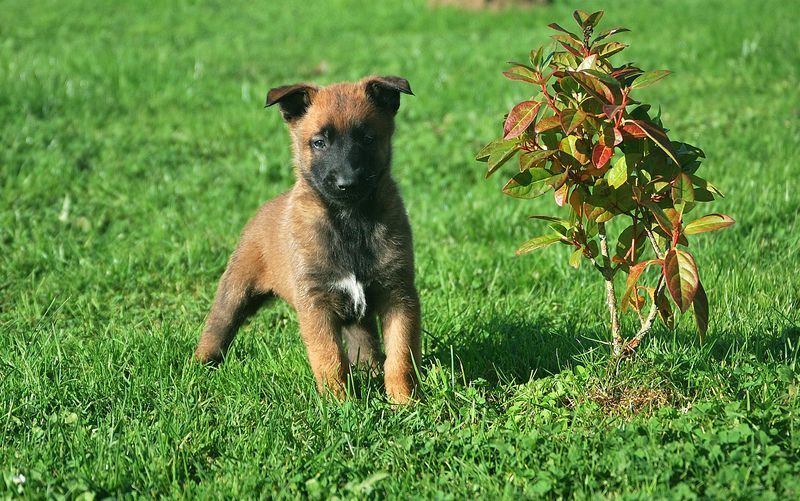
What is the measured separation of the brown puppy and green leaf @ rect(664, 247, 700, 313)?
4.02 ft

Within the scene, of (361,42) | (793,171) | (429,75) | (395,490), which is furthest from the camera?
(361,42)

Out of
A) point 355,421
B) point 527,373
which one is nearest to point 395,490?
point 355,421

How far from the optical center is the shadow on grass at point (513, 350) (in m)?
3.86

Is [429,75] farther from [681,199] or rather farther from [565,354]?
[681,199]

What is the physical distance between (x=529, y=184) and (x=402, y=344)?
966 mm

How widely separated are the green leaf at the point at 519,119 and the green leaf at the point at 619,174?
1.10 ft

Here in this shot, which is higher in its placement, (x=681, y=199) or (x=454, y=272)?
(x=681, y=199)

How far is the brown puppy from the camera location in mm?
3822

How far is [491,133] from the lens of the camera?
302 inches

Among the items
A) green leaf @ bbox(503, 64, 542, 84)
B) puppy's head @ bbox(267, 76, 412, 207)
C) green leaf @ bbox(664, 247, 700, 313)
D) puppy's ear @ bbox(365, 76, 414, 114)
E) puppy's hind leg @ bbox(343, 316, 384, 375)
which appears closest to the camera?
green leaf @ bbox(664, 247, 700, 313)

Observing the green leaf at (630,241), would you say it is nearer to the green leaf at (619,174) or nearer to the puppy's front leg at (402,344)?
the green leaf at (619,174)

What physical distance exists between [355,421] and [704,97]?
6306mm

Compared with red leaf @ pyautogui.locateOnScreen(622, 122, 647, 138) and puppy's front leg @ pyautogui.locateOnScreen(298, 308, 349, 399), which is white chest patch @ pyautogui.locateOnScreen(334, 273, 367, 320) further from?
red leaf @ pyautogui.locateOnScreen(622, 122, 647, 138)

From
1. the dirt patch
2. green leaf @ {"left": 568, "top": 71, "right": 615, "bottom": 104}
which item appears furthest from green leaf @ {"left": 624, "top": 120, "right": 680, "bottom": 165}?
the dirt patch
